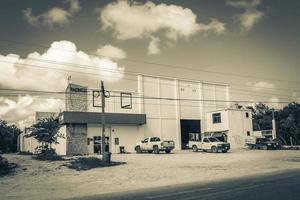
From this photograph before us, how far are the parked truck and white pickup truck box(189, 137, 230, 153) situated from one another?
8.07 m

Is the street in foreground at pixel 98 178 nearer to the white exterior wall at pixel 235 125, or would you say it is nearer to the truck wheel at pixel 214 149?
the truck wheel at pixel 214 149

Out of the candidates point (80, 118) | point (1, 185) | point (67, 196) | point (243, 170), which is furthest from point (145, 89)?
point (67, 196)

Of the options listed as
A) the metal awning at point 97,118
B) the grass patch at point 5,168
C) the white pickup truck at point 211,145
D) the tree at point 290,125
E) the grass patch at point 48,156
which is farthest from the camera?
the tree at point 290,125

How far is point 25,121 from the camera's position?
206ft

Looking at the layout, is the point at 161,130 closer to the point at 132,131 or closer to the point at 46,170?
the point at 132,131

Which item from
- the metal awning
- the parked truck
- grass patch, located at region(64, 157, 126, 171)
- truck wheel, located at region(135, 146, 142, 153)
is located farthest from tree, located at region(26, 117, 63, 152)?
the parked truck

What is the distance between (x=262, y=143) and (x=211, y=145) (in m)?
9.35

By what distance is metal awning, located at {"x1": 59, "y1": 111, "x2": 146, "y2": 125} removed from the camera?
3956 cm

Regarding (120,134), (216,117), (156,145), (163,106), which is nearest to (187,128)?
(216,117)

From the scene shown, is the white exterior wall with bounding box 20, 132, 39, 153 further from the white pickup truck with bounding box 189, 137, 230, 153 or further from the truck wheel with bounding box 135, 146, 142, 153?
the white pickup truck with bounding box 189, 137, 230, 153

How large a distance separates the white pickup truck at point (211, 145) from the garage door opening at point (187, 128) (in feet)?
27.7

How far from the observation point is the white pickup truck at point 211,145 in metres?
39.0

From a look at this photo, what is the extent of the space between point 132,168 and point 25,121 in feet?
148

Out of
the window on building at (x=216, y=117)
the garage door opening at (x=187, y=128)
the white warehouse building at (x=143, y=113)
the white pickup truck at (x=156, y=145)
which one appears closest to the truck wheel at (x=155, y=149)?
the white pickup truck at (x=156, y=145)
